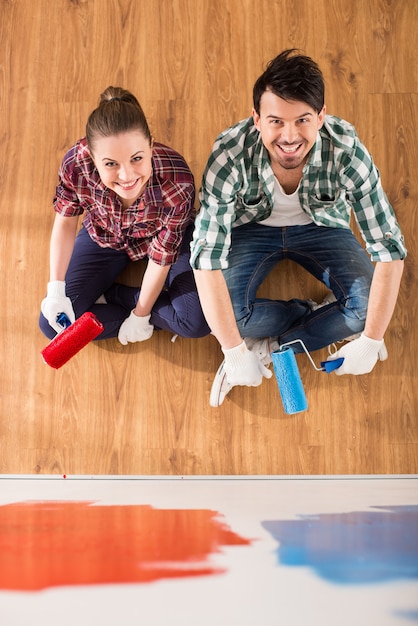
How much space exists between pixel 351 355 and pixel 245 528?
0.63 meters

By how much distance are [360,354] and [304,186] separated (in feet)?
1.35

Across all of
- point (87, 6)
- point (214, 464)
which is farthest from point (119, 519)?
point (87, 6)

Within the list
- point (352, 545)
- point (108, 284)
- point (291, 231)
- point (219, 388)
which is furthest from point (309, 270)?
point (352, 545)

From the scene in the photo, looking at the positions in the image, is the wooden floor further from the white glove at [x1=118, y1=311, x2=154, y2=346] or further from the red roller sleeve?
the red roller sleeve

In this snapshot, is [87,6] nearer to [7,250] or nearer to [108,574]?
[7,250]

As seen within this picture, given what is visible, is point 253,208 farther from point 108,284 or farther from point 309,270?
point 108,284

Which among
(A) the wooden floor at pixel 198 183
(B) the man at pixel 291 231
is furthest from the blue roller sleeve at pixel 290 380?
(A) the wooden floor at pixel 198 183

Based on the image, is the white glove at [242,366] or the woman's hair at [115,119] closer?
the woman's hair at [115,119]

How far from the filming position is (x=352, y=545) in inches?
31.3

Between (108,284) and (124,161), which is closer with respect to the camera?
(124,161)

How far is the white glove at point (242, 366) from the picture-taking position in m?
1.45

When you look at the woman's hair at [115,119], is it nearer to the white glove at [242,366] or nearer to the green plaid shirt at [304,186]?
the green plaid shirt at [304,186]

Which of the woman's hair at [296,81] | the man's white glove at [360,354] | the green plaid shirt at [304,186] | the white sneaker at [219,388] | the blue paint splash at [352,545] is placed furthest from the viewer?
the white sneaker at [219,388]

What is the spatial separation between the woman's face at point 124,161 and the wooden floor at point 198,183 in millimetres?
389
